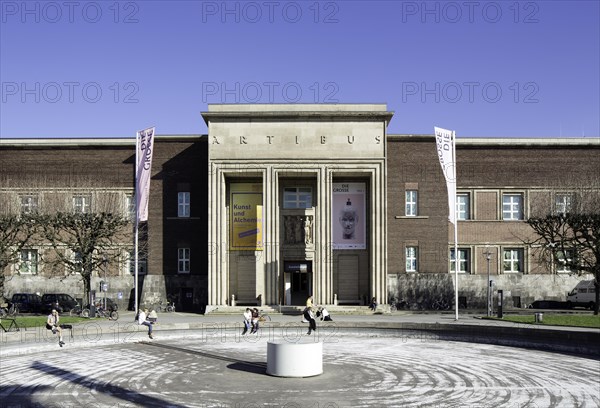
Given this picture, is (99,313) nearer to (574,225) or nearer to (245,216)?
(245,216)

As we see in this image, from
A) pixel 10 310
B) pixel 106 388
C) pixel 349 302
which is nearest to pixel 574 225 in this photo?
pixel 349 302

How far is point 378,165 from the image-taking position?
52.2 m

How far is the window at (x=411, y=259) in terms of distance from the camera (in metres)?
55.4

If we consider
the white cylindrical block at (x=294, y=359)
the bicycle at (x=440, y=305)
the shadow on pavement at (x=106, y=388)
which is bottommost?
the bicycle at (x=440, y=305)

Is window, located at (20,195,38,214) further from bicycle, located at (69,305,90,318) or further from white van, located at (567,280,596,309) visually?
white van, located at (567,280,596,309)

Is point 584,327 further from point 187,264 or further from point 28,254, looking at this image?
point 28,254

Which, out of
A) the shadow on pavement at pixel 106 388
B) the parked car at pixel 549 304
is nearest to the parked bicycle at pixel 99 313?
the shadow on pavement at pixel 106 388

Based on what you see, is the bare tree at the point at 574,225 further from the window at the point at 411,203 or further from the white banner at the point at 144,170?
the white banner at the point at 144,170

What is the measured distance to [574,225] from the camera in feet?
148

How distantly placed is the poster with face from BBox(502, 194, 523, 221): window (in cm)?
1216

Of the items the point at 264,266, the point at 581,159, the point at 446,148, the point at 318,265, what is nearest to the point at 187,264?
the point at 264,266

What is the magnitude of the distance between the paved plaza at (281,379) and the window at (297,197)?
878 inches

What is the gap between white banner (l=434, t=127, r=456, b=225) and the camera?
45.8 metres

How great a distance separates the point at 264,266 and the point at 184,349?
73.7ft
